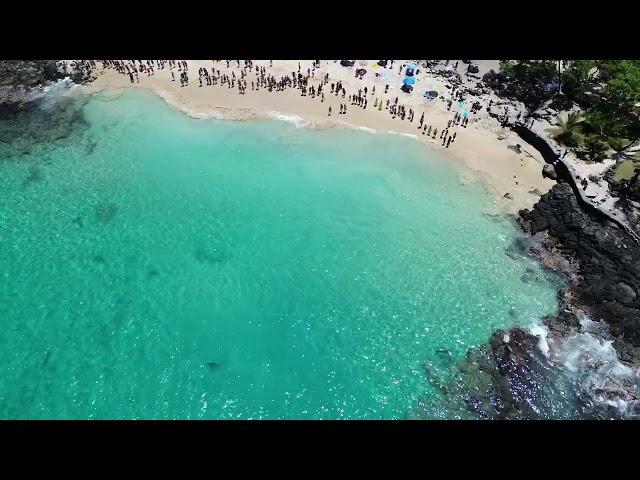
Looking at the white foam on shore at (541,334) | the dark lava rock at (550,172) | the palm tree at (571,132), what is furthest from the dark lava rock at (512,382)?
the palm tree at (571,132)

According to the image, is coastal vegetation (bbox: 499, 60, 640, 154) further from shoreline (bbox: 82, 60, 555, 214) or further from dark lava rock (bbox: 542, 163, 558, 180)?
shoreline (bbox: 82, 60, 555, 214)

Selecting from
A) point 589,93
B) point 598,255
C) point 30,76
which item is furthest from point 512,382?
point 30,76

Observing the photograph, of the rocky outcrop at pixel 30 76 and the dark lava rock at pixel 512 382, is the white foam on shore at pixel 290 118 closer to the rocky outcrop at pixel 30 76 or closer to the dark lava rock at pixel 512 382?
the rocky outcrop at pixel 30 76

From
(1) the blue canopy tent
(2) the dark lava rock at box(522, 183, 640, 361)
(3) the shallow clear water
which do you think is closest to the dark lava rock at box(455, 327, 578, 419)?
(3) the shallow clear water

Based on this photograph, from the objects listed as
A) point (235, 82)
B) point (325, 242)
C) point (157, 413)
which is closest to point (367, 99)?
point (235, 82)

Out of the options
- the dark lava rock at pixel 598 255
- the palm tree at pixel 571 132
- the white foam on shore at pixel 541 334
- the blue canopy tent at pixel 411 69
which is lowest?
→ the white foam on shore at pixel 541 334

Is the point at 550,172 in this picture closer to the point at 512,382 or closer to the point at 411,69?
the point at 411,69
